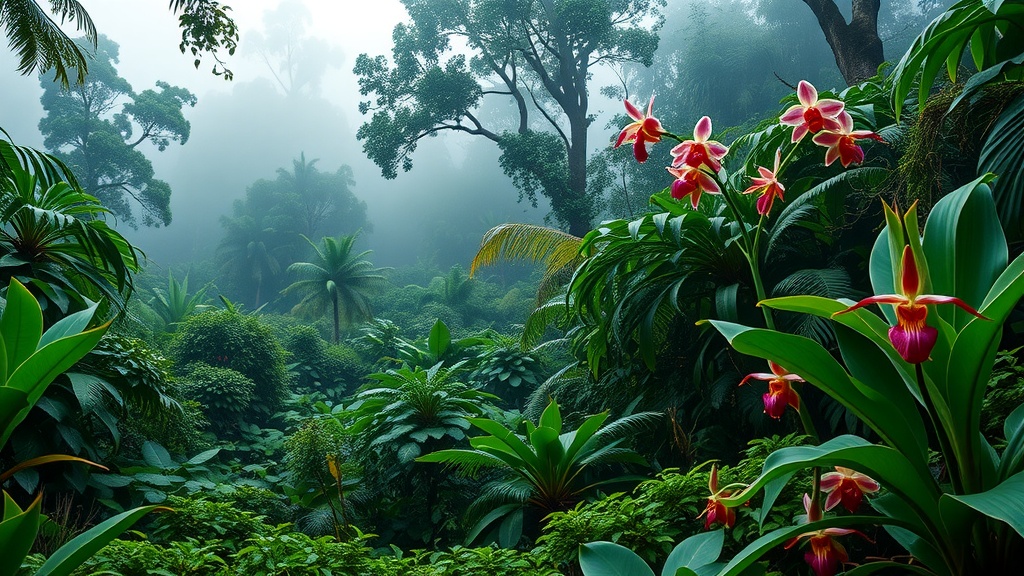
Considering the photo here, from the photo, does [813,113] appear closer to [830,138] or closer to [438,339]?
[830,138]

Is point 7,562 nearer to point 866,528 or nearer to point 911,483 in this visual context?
point 911,483

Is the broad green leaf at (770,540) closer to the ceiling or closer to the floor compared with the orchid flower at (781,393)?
closer to the floor

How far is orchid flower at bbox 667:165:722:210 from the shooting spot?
1183 millimetres

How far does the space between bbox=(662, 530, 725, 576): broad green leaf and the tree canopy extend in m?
12.1

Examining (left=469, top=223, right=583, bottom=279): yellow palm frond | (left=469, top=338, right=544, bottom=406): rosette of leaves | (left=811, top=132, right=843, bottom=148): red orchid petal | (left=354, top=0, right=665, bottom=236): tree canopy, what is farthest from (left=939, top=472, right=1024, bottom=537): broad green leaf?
(left=354, top=0, right=665, bottom=236): tree canopy

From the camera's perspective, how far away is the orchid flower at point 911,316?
772 millimetres

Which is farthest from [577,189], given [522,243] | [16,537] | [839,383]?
[16,537]

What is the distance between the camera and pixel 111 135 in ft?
64.1

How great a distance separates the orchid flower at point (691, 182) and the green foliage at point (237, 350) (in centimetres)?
724

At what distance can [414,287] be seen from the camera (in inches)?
798

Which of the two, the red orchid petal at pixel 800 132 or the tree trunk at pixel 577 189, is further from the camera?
the tree trunk at pixel 577 189

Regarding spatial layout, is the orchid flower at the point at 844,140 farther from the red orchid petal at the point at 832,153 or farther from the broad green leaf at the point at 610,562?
the broad green leaf at the point at 610,562

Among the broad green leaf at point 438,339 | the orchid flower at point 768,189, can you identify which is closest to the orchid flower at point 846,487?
the orchid flower at point 768,189

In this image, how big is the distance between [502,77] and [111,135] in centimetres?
1315
